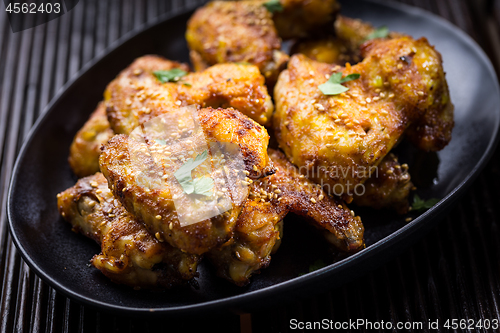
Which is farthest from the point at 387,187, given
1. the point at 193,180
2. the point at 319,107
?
the point at 193,180

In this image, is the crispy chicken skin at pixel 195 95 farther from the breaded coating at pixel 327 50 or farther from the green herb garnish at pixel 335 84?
the breaded coating at pixel 327 50

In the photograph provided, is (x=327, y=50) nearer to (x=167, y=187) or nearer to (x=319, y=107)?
(x=319, y=107)

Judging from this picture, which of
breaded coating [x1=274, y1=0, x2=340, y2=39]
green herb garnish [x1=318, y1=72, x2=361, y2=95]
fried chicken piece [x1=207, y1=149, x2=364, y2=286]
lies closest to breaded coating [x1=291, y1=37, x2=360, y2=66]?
breaded coating [x1=274, y1=0, x2=340, y2=39]

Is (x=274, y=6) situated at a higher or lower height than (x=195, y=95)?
higher

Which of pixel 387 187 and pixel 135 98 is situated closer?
pixel 387 187

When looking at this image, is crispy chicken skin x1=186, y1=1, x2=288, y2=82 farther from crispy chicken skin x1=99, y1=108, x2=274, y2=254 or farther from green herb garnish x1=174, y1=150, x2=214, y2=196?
green herb garnish x1=174, y1=150, x2=214, y2=196

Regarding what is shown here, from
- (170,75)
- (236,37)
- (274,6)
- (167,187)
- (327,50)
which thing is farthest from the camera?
(327,50)
